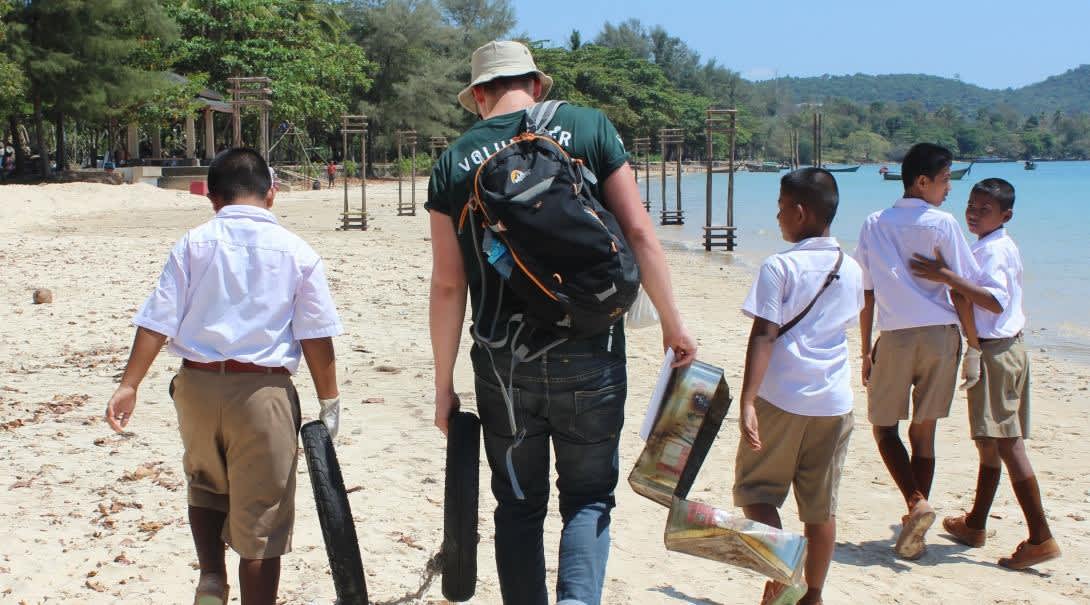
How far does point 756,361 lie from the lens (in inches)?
131

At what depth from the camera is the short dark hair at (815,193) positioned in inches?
135

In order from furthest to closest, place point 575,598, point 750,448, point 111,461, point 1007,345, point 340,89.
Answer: point 340,89
point 111,461
point 1007,345
point 750,448
point 575,598

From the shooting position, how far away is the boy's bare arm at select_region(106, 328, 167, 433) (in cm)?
303

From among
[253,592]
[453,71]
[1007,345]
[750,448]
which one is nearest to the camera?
[253,592]

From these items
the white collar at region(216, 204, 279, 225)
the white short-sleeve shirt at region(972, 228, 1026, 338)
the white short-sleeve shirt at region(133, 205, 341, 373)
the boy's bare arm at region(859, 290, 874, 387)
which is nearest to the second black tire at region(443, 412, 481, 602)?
the white short-sleeve shirt at region(133, 205, 341, 373)

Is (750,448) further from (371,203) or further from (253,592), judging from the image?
(371,203)

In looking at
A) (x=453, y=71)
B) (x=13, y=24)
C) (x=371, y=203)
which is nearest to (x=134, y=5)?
(x=13, y=24)

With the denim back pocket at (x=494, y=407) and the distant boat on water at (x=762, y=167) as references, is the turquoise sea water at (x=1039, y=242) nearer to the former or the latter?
the denim back pocket at (x=494, y=407)

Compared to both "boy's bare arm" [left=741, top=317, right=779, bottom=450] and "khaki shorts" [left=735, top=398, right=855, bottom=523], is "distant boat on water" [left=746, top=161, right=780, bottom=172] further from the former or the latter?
"boy's bare arm" [left=741, top=317, right=779, bottom=450]

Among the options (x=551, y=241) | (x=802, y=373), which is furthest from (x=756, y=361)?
(x=551, y=241)

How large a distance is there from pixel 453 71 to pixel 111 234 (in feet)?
140

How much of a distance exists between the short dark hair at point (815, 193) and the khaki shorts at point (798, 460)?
26.6 inches

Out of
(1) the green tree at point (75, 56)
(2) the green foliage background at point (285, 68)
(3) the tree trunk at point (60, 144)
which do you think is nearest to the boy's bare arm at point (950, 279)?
(2) the green foliage background at point (285, 68)

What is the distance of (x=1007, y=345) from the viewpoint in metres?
4.43
